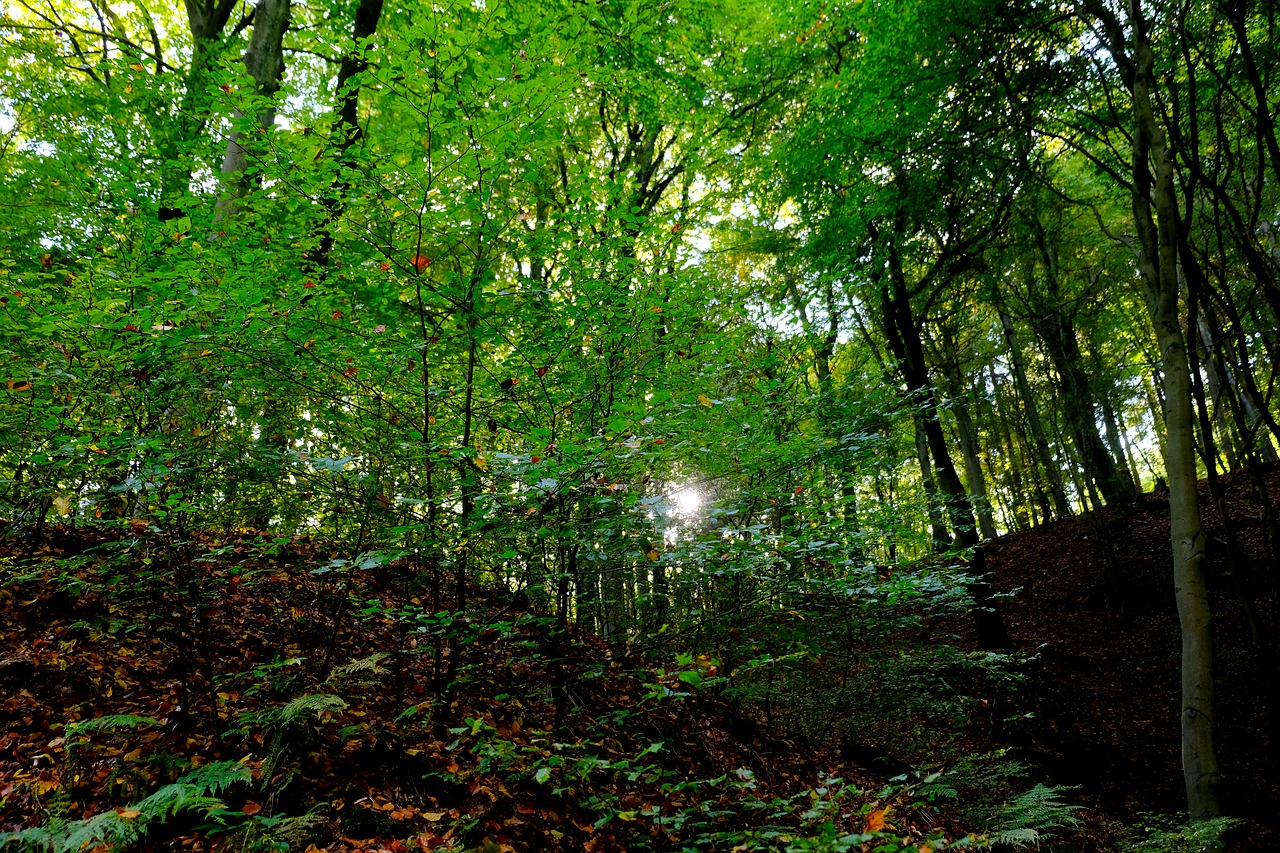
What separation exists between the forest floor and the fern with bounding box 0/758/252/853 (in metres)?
0.02

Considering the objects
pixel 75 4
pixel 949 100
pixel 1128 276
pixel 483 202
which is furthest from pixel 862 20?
pixel 75 4

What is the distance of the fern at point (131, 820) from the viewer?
219 cm

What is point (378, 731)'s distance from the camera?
3.70 m

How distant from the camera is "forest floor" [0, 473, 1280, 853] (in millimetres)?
2922

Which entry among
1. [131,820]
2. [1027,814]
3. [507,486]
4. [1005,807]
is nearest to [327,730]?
[131,820]

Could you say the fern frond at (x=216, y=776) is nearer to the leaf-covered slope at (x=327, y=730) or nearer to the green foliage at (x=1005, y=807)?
the leaf-covered slope at (x=327, y=730)

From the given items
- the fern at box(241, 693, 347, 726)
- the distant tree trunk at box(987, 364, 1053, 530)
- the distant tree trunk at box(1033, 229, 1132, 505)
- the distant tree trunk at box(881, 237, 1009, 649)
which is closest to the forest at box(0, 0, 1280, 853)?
the fern at box(241, 693, 347, 726)

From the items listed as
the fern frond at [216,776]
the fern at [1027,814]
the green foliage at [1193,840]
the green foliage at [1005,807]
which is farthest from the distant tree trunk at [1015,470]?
the fern frond at [216,776]

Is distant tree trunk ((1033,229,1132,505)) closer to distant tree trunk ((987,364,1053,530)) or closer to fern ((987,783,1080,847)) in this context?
distant tree trunk ((987,364,1053,530))

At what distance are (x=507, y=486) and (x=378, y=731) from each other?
187 centimetres

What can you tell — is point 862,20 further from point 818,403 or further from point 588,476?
point 588,476

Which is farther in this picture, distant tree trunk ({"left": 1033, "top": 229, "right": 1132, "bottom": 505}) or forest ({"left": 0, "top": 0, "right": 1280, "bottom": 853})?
distant tree trunk ({"left": 1033, "top": 229, "right": 1132, "bottom": 505})

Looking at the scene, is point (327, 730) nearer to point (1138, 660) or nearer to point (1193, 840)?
point (1193, 840)

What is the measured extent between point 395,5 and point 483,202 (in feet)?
26.1
